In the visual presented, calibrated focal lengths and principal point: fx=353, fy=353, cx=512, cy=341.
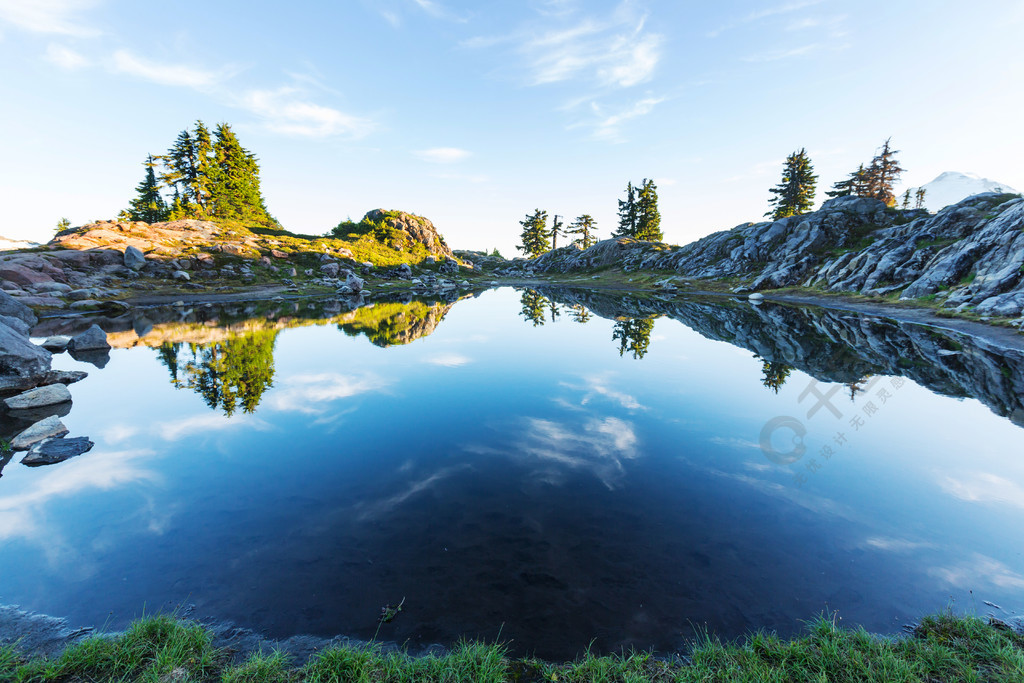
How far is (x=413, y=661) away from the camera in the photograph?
4.89 m

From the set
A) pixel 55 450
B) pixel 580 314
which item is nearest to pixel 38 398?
pixel 55 450

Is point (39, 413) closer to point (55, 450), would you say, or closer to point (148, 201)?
point (55, 450)

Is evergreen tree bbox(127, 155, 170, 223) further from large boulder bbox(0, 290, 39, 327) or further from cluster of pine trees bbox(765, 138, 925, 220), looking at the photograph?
cluster of pine trees bbox(765, 138, 925, 220)

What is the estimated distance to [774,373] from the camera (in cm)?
1981

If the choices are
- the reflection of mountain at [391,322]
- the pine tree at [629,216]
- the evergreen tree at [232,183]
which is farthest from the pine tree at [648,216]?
the evergreen tree at [232,183]

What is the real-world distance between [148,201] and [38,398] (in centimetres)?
10202

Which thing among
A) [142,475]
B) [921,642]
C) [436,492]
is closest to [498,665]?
[436,492]

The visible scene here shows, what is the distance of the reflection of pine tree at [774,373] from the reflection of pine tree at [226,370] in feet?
79.6

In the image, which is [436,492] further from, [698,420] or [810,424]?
[810,424]

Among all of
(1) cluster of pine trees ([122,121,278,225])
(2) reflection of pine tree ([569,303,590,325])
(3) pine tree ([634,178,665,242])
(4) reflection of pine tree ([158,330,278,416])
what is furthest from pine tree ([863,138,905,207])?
(1) cluster of pine trees ([122,121,278,225])

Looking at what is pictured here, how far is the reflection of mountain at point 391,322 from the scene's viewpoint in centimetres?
3002

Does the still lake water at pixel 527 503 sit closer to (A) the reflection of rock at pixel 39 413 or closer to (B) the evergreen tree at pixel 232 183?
(A) the reflection of rock at pixel 39 413

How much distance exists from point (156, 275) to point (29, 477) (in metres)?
61.1

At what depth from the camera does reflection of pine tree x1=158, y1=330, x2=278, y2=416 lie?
15.7m
